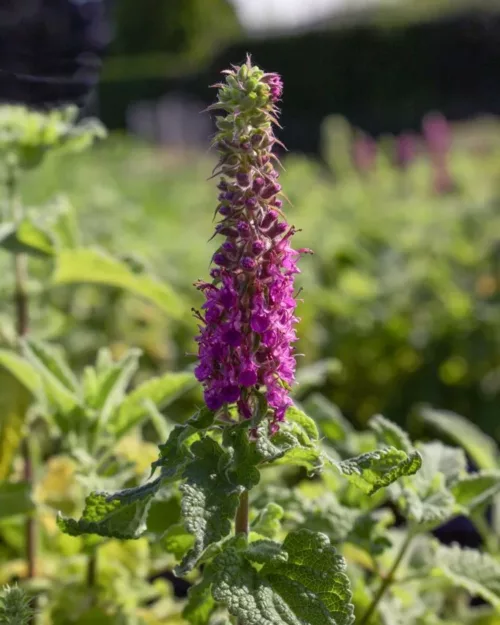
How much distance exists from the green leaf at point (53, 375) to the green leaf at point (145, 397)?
9cm

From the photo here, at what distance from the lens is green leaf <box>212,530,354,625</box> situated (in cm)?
102

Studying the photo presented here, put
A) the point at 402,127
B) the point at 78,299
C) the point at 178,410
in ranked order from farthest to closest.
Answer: the point at 402,127 < the point at 78,299 < the point at 178,410

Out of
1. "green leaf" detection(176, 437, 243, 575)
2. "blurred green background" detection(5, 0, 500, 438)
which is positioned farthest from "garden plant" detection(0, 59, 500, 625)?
"blurred green background" detection(5, 0, 500, 438)

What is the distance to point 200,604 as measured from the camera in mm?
1259

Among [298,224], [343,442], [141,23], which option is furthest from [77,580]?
[141,23]

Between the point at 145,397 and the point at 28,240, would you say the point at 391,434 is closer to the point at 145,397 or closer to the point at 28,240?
the point at 145,397

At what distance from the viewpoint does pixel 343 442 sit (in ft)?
5.60

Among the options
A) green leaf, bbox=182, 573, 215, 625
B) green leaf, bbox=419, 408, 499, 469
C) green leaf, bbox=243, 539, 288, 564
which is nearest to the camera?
green leaf, bbox=243, 539, 288, 564

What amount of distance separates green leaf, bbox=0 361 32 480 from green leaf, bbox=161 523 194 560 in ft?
1.97

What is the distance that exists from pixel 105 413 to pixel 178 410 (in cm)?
137

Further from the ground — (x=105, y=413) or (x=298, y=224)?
(x=298, y=224)

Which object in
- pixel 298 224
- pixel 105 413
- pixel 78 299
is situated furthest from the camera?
pixel 298 224

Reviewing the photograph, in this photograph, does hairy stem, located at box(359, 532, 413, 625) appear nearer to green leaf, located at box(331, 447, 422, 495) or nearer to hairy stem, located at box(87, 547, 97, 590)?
green leaf, located at box(331, 447, 422, 495)

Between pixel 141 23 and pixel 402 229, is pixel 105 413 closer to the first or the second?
pixel 402 229
